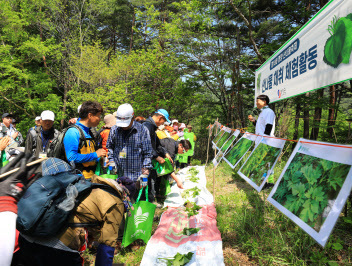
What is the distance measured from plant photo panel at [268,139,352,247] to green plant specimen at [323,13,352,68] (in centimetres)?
73

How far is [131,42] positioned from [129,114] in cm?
1697

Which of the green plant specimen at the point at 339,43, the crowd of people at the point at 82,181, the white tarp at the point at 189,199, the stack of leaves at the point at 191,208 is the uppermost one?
the green plant specimen at the point at 339,43

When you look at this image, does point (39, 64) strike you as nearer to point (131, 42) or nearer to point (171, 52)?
point (131, 42)

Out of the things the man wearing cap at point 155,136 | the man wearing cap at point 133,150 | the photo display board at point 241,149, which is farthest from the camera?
the man wearing cap at point 155,136

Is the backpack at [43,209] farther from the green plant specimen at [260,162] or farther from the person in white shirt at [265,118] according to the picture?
the person in white shirt at [265,118]

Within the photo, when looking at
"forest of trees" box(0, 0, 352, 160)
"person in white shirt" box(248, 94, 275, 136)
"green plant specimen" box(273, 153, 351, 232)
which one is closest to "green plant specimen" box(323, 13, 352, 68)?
"green plant specimen" box(273, 153, 351, 232)

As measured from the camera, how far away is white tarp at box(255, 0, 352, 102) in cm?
158

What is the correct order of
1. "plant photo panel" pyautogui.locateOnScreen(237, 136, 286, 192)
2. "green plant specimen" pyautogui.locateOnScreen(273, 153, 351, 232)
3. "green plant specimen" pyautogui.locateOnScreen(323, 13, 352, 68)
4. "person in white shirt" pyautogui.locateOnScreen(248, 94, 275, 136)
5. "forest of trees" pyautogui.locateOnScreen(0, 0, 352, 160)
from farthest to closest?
"forest of trees" pyautogui.locateOnScreen(0, 0, 352, 160)
"person in white shirt" pyautogui.locateOnScreen(248, 94, 275, 136)
"plant photo panel" pyautogui.locateOnScreen(237, 136, 286, 192)
"green plant specimen" pyautogui.locateOnScreen(323, 13, 352, 68)
"green plant specimen" pyautogui.locateOnScreen(273, 153, 351, 232)

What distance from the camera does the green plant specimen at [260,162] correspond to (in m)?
2.11

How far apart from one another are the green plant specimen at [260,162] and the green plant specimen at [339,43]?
93 cm

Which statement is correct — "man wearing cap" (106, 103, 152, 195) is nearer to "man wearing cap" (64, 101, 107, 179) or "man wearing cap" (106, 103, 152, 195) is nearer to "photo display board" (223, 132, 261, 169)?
"man wearing cap" (64, 101, 107, 179)

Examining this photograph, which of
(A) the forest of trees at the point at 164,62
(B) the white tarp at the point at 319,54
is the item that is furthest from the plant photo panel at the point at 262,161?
(A) the forest of trees at the point at 164,62

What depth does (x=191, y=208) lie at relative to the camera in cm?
364

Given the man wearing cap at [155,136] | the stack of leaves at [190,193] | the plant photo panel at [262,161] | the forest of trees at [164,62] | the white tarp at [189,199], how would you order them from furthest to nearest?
the forest of trees at [164,62], the stack of leaves at [190,193], the white tarp at [189,199], the man wearing cap at [155,136], the plant photo panel at [262,161]
